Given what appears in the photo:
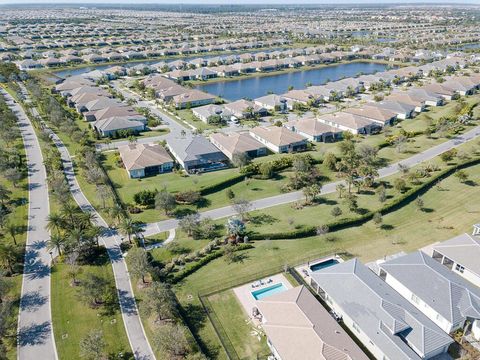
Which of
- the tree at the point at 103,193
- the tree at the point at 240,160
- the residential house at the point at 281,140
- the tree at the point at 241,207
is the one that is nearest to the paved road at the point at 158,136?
the residential house at the point at 281,140

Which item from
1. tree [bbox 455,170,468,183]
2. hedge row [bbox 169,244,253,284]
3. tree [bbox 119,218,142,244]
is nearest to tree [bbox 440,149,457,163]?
tree [bbox 455,170,468,183]

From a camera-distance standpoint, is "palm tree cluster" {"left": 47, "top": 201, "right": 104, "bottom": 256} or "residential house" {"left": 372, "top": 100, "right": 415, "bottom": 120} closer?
"palm tree cluster" {"left": 47, "top": 201, "right": 104, "bottom": 256}

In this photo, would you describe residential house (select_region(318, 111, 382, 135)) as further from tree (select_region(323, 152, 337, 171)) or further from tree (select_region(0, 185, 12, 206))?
tree (select_region(0, 185, 12, 206))

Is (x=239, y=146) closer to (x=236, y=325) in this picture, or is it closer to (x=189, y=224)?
(x=189, y=224)

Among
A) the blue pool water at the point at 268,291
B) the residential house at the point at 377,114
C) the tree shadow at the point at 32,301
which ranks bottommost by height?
the blue pool water at the point at 268,291

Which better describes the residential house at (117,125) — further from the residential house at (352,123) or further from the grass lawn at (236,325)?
the grass lawn at (236,325)
